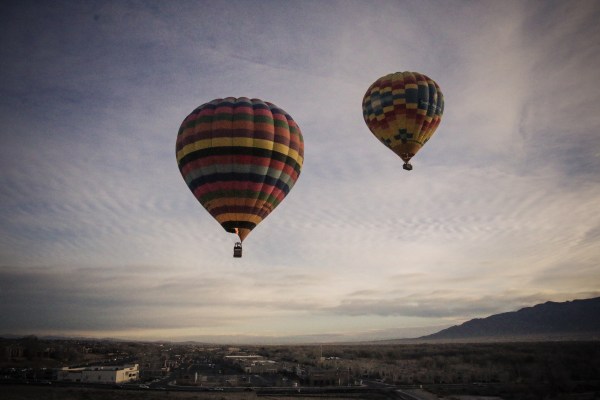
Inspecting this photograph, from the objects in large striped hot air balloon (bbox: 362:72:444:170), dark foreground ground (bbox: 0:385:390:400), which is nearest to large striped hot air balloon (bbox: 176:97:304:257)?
large striped hot air balloon (bbox: 362:72:444:170)

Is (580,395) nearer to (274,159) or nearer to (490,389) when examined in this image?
(490,389)

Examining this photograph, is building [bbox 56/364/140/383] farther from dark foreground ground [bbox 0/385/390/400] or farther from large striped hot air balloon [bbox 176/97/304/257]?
large striped hot air balloon [bbox 176/97/304/257]

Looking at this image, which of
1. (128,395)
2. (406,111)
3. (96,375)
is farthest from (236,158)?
(96,375)

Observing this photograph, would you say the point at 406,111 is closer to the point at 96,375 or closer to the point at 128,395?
the point at 128,395

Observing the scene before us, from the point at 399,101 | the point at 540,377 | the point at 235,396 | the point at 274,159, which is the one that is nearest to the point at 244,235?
the point at 274,159

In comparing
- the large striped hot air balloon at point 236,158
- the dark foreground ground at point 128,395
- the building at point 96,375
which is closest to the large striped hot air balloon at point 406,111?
the large striped hot air balloon at point 236,158

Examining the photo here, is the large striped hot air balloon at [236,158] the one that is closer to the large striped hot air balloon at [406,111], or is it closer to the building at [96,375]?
the large striped hot air balloon at [406,111]
